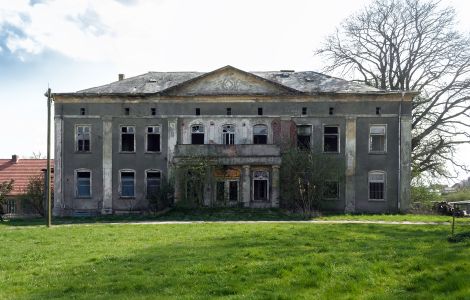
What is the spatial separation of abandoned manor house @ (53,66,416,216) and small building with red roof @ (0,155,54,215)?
3.29 meters

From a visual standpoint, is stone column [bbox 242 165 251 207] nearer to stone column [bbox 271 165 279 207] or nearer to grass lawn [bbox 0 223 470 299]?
stone column [bbox 271 165 279 207]

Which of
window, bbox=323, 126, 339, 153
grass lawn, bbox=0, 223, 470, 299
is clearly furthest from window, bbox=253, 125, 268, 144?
grass lawn, bbox=0, 223, 470, 299

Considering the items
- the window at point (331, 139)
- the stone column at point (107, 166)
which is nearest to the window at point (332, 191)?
the window at point (331, 139)

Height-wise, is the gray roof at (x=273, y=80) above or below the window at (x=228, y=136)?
above

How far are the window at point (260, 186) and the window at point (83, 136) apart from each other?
10.6m

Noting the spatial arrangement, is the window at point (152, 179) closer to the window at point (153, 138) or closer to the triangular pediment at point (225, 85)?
the window at point (153, 138)

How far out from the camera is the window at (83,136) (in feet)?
96.6

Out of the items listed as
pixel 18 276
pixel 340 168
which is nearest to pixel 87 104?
pixel 340 168

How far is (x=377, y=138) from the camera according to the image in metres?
28.7

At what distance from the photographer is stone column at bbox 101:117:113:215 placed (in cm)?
2911

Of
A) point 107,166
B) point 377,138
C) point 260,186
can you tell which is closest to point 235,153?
point 260,186

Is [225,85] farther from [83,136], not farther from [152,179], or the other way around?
[83,136]

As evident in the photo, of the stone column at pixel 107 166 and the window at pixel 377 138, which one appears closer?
the window at pixel 377 138

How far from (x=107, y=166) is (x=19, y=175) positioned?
33.1 ft
